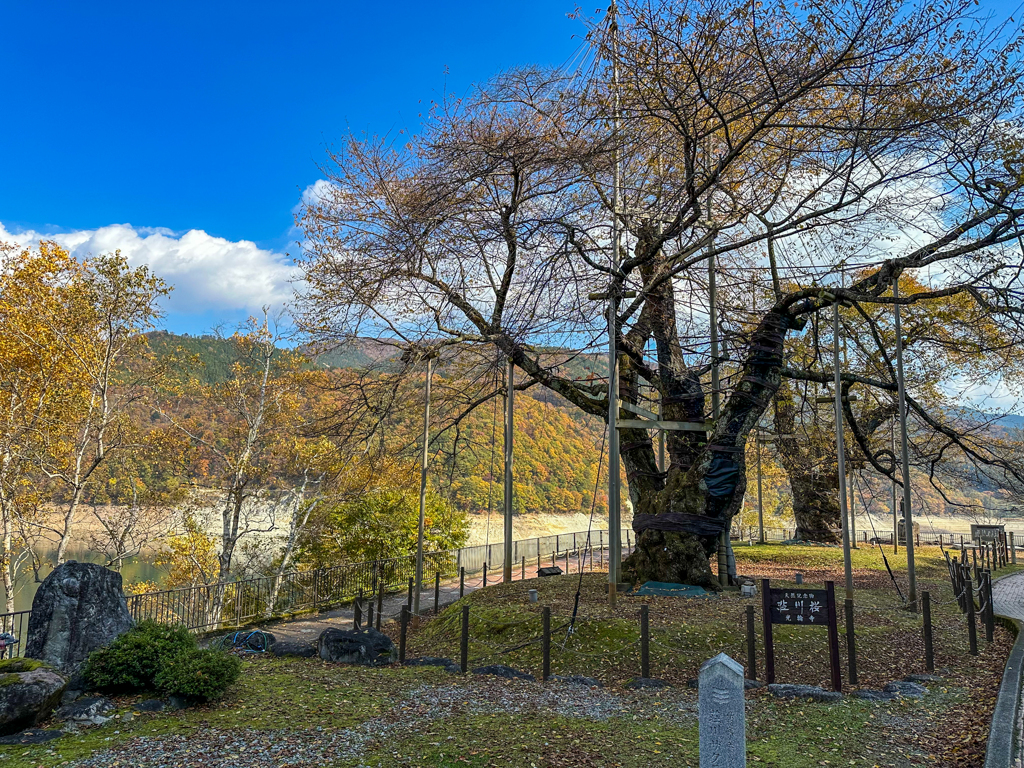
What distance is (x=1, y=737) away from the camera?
20.2ft

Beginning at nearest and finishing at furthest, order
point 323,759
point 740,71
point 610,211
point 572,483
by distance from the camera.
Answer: point 323,759 → point 740,71 → point 610,211 → point 572,483

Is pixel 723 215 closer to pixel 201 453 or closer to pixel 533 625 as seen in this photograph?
pixel 533 625

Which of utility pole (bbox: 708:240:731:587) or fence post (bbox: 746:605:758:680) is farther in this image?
utility pole (bbox: 708:240:731:587)

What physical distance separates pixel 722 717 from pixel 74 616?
26.3 feet

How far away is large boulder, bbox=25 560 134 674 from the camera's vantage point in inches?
316

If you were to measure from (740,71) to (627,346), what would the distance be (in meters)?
6.47

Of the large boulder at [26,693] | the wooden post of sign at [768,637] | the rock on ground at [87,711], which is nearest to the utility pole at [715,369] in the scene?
the wooden post of sign at [768,637]

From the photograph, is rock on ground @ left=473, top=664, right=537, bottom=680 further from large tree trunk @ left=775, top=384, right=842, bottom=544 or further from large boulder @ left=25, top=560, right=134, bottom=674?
large tree trunk @ left=775, top=384, right=842, bottom=544

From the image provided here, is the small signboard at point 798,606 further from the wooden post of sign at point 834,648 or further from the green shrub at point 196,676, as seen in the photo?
the green shrub at point 196,676

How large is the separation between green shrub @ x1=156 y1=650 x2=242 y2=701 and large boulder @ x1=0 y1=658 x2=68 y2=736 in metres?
0.98

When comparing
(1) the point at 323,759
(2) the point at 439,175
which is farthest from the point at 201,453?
(1) the point at 323,759

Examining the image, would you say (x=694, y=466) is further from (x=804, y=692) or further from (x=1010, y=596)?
(x=1010, y=596)

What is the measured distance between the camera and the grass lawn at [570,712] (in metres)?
5.95

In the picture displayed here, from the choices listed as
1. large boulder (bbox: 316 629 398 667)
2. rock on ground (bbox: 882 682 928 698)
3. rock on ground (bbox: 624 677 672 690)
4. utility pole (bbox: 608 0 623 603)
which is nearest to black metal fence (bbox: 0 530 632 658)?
utility pole (bbox: 608 0 623 603)
